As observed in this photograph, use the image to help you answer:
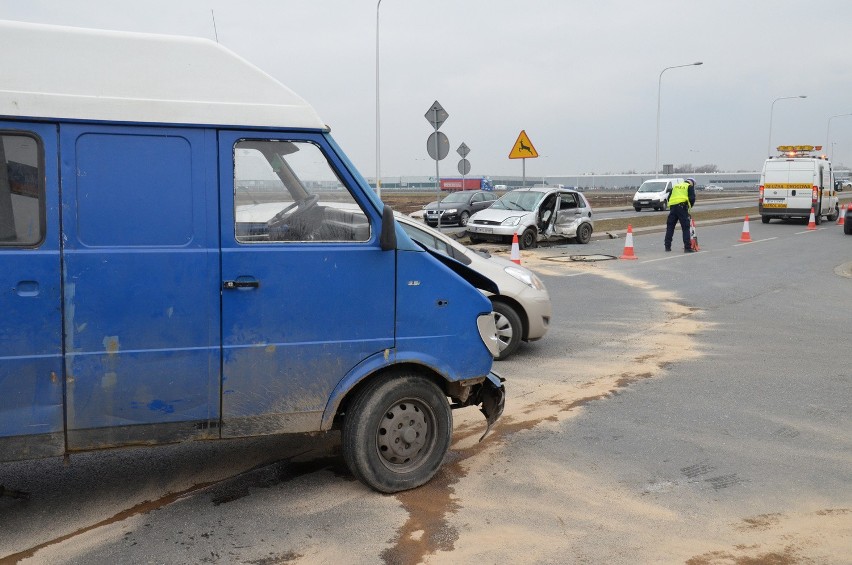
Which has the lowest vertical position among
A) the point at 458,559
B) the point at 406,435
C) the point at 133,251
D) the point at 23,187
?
the point at 458,559

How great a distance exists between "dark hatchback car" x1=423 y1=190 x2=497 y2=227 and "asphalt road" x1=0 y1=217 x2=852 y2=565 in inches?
936

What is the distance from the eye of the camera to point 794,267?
17953 mm

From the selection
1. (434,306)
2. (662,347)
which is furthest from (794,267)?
(434,306)

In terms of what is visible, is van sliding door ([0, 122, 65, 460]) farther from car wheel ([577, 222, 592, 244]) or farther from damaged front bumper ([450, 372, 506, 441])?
car wheel ([577, 222, 592, 244])

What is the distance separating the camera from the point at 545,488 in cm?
511

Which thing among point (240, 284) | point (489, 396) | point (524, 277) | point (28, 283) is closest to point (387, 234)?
point (240, 284)

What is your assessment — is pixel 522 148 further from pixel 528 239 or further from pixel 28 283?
pixel 28 283

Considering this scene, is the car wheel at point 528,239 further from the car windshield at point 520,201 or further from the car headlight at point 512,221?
the car windshield at point 520,201

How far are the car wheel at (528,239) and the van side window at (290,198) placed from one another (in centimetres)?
1683

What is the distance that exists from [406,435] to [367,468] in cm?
31

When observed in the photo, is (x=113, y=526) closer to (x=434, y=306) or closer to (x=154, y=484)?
(x=154, y=484)

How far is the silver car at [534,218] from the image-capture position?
21.4 metres

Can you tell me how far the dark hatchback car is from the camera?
32.3 meters

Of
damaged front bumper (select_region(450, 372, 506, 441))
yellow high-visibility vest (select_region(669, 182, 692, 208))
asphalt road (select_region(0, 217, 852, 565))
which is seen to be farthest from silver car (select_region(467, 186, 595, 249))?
damaged front bumper (select_region(450, 372, 506, 441))
